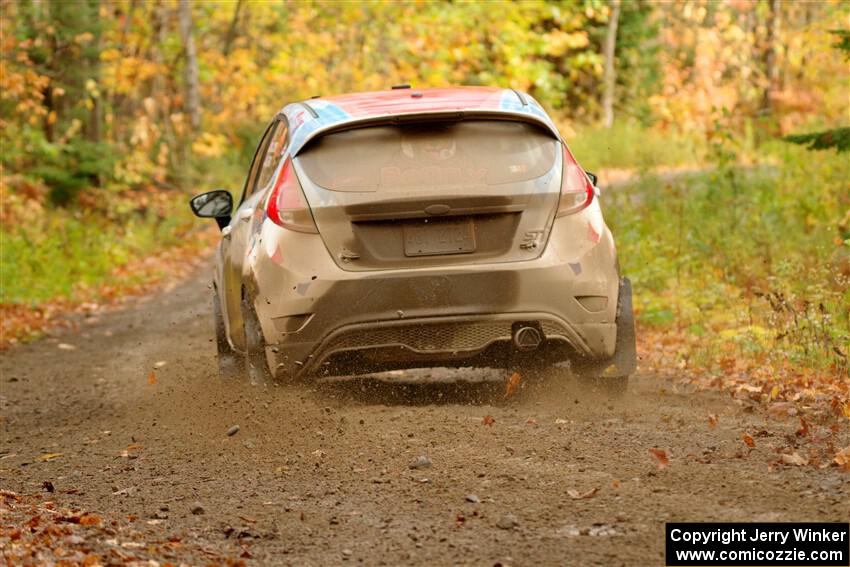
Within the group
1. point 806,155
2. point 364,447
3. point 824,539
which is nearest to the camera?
point 824,539

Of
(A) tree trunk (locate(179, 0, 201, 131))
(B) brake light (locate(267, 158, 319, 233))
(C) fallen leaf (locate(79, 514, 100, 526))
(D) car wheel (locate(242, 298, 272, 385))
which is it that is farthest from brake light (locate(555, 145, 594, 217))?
(A) tree trunk (locate(179, 0, 201, 131))

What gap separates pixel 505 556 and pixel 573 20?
26134 mm

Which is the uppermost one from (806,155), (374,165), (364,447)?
(374,165)

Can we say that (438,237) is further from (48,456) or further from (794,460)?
(48,456)

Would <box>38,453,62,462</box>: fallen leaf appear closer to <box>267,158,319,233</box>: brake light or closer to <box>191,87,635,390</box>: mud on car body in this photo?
<box>191,87,635,390</box>: mud on car body

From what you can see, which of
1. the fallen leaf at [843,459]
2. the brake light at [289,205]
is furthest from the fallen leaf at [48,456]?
the fallen leaf at [843,459]

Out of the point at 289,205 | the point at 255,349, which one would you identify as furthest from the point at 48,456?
the point at 289,205

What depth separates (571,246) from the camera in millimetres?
7336

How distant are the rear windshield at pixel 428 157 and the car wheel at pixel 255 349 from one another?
0.94 meters

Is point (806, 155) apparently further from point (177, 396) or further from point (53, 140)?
point (53, 140)

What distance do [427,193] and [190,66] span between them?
21.9 meters

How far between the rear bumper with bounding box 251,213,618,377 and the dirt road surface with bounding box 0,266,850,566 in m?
0.38

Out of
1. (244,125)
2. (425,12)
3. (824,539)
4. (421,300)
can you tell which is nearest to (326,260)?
(421,300)

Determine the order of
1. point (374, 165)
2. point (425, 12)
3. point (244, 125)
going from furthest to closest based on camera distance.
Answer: point (244, 125) < point (425, 12) < point (374, 165)
